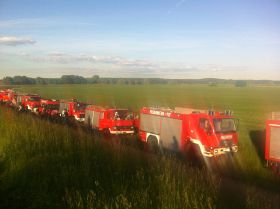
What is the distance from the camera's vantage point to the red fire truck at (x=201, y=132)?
13812 mm

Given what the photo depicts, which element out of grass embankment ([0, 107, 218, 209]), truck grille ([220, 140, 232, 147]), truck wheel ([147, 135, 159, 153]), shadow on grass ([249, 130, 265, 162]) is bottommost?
shadow on grass ([249, 130, 265, 162])

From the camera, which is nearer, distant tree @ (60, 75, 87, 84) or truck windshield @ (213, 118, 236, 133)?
truck windshield @ (213, 118, 236, 133)

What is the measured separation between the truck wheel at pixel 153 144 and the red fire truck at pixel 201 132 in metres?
0.38

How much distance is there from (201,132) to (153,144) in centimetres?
317

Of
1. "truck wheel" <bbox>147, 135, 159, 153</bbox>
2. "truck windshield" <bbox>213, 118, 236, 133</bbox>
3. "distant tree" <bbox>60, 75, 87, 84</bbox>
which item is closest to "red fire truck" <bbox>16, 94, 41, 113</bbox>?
"truck wheel" <bbox>147, 135, 159, 153</bbox>

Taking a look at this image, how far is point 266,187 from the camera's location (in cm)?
1148

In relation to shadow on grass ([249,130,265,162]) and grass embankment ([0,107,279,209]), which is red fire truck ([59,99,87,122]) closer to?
shadow on grass ([249,130,265,162])

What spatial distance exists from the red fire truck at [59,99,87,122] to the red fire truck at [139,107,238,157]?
1103cm

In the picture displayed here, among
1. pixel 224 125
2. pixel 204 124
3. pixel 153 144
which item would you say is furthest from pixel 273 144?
pixel 153 144

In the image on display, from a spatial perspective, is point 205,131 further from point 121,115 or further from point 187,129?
point 121,115

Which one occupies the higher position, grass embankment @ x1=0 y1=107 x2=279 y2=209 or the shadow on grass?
grass embankment @ x1=0 y1=107 x2=279 y2=209

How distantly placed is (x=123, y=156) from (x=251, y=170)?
20.4 ft

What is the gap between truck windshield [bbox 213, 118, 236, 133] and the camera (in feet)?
46.6

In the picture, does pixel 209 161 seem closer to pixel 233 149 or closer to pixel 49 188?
pixel 233 149
